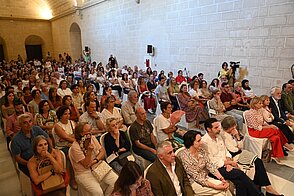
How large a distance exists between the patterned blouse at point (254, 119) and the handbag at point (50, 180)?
274 centimetres

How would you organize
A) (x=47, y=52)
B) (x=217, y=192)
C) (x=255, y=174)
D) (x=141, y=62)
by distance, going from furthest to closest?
(x=47, y=52), (x=141, y=62), (x=255, y=174), (x=217, y=192)

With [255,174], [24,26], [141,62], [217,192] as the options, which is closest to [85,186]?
[217,192]

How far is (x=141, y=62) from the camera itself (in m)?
10.2

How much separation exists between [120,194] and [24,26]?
1977 cm

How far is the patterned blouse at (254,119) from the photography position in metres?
3.43

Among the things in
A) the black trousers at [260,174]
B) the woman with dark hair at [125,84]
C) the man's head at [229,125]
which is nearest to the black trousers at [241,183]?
the black trousers at [260,174]

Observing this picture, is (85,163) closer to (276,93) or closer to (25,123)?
(25,123)

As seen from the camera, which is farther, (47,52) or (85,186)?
(47,52)

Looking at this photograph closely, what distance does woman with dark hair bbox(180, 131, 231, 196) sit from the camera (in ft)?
7.27

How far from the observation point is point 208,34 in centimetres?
715

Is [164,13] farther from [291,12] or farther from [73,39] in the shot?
[73,39]

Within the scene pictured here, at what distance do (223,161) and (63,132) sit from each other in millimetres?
1980

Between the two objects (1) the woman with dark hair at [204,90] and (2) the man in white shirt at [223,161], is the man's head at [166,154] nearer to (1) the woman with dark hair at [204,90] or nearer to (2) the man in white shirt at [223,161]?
(2) the man in white shirt at [223,161]

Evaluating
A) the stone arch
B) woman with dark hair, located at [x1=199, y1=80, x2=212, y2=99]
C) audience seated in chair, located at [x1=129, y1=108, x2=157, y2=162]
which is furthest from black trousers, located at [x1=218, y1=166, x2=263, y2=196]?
the stone arch
